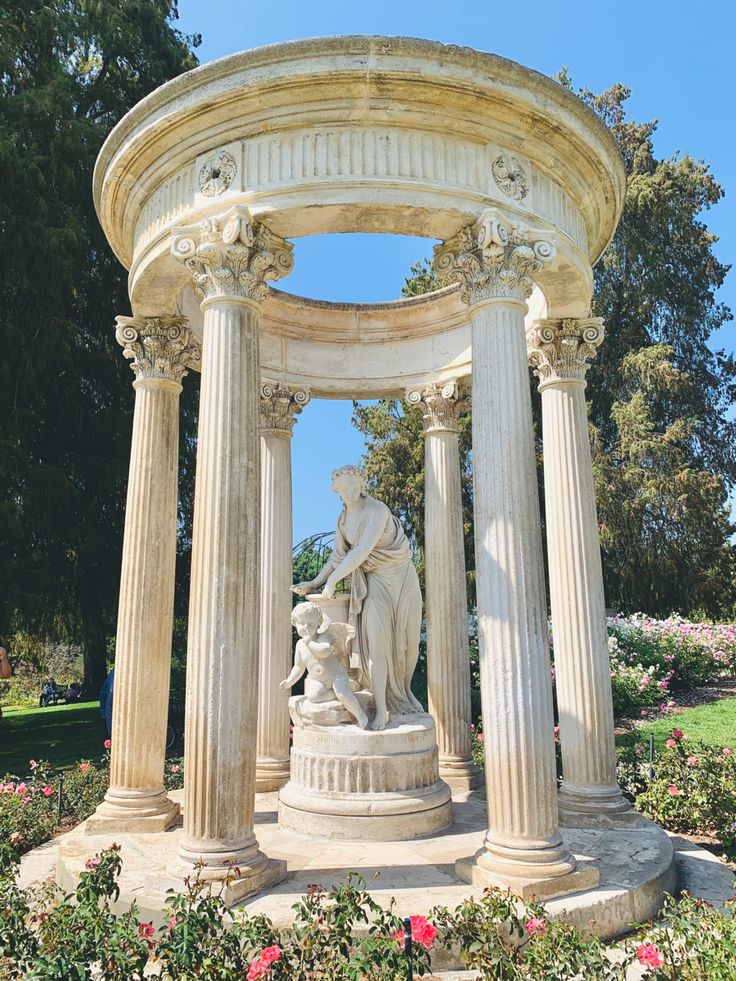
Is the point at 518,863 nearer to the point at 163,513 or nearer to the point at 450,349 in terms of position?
the point at 163,513

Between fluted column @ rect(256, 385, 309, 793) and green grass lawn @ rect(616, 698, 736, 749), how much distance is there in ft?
31.0

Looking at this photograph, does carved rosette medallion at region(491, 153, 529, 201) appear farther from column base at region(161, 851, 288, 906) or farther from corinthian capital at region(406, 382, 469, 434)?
column base at region(161, 851, 288, 906)

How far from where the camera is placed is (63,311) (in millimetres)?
21812

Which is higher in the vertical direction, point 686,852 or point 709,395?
point 709,395

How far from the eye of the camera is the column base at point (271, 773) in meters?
12.9

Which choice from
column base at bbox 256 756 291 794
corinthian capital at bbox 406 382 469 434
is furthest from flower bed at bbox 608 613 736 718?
column base at bbox 256 756 291 794

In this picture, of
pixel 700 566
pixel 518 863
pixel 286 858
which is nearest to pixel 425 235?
pixel 518 863

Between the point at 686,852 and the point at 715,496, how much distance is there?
25.9 metres

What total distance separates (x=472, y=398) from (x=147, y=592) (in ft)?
19.7

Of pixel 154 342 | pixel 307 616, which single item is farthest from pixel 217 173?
pixel 307 616

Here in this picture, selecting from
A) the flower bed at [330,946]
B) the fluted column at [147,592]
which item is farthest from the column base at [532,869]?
the fluted column at [147,592]

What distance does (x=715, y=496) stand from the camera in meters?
33.0

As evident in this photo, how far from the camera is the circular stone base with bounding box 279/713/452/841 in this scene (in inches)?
386

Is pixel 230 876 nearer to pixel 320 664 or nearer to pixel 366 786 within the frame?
pixel 366 786
